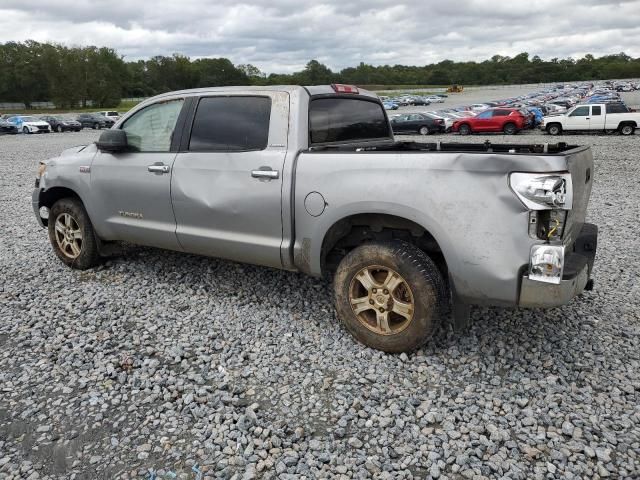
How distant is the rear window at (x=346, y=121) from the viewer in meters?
4.22

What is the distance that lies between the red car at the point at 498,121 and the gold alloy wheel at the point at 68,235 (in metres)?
24.7

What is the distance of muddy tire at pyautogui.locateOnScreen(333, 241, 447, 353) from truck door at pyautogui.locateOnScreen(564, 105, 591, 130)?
24472 mm

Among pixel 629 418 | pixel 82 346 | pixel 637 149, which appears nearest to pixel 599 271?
pixel 629 418

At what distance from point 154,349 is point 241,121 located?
1.94m

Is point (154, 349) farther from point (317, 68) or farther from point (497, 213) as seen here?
point (317, 68)

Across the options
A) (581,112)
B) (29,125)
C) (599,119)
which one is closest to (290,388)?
(599,119)

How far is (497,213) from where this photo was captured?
304 cm

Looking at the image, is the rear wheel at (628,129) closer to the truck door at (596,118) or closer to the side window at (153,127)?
the truck door at (596,118)

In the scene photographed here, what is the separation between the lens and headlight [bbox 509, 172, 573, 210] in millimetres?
2881

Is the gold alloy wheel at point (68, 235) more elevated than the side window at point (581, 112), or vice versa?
the side window at point (581, 112)

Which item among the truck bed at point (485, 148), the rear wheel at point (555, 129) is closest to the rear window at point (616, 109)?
the rear wheel at point (555, 129)

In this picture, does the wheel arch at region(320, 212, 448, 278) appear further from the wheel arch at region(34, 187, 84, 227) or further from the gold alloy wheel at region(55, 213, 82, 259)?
the wheel arch at region(34, 187, 84, 227)

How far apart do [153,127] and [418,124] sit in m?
25.3

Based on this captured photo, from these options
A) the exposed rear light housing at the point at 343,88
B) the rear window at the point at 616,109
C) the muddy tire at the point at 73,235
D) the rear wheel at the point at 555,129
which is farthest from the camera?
the rear wheel at the point at 555,129
